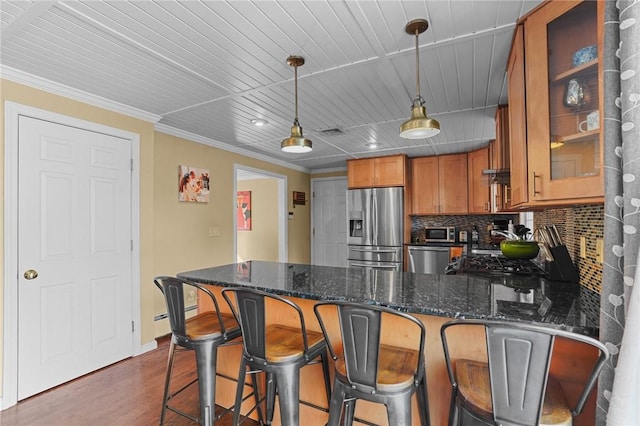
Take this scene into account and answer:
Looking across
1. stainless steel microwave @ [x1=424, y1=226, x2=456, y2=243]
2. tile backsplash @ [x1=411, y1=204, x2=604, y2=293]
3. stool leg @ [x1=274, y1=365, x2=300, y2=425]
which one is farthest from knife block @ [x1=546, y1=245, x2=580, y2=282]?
stainless steel microwave @ [x1=424, y1=226, x2=456, y2=243]

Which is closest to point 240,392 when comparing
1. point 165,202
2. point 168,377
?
point 168,377

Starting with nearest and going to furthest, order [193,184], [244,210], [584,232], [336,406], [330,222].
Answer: [336,406] → [584,232] → [193,184] → [330,222] → [244,210]

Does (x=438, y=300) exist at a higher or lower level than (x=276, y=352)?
higher

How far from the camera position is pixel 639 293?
0.84m

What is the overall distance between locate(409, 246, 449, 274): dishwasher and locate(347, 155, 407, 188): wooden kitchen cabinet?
41.2 inches

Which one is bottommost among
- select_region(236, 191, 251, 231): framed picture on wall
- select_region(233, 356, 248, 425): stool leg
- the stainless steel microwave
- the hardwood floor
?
the hardwood floor

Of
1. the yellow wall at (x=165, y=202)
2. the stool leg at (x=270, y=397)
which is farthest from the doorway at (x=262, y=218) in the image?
the stool leg at (x=270, y=397)

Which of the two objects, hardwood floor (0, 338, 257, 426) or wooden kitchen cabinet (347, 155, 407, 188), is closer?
hardwood floor (0, 338, 257, 426)

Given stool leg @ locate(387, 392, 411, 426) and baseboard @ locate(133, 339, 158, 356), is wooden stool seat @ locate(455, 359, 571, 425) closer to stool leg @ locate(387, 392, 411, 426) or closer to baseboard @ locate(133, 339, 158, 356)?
stool leg @ locate(387, 392, 411, 426)

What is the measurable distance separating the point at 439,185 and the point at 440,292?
374cm

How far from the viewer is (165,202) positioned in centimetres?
341

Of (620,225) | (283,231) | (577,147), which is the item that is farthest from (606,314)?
(283,231)

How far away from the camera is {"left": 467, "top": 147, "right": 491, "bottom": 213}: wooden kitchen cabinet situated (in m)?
4.51

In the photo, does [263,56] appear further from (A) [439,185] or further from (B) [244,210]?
(B) [244,210]
